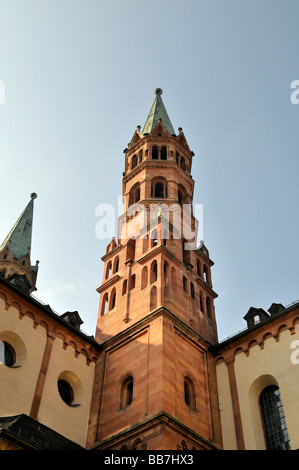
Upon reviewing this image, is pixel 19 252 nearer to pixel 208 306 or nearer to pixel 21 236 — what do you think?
pixel 21 236

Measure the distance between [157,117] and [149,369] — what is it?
95.4ft

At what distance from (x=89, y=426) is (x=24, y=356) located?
4.35 metres

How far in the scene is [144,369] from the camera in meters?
23.3

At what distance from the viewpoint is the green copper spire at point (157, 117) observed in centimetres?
4516

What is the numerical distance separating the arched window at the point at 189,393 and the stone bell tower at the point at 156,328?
48 mm

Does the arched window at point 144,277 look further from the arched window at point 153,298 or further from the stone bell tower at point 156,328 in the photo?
the arched window at point 153,298

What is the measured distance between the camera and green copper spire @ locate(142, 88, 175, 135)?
45.2 metres

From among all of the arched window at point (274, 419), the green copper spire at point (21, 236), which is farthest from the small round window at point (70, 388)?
the green copper spire at point (21, 236)
